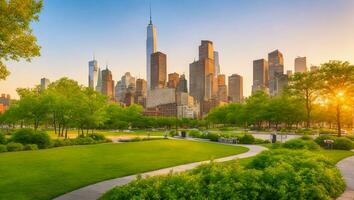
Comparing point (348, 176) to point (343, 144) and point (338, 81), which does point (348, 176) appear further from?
point (338, 81)

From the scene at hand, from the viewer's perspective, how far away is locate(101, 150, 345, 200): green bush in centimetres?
781

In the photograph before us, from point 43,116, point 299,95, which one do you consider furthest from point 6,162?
point 299,95

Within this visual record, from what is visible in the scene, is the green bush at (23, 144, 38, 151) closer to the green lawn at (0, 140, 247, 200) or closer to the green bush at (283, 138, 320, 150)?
the green lawn at (0, 140, 247, 200)

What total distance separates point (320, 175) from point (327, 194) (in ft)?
2.71

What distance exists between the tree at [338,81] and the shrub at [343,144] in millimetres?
13841

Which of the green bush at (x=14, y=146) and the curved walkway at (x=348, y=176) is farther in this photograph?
the green bush at (x=14, y=146)

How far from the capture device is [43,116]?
166ft

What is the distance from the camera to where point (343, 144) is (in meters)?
25.9

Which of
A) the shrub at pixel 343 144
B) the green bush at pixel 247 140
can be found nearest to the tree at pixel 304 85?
the green bush at pixel 247 140

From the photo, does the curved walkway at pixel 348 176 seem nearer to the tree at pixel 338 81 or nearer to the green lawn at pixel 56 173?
the green lawn at pixel 56 173

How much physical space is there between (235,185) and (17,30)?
15.2m

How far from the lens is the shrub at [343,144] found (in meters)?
25.8

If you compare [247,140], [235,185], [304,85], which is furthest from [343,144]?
[304,85]

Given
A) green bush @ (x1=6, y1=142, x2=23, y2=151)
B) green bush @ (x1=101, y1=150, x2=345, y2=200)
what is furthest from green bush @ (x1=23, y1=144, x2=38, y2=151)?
green bush @ (x1=101, y1=150, x2=345, y2=200)
